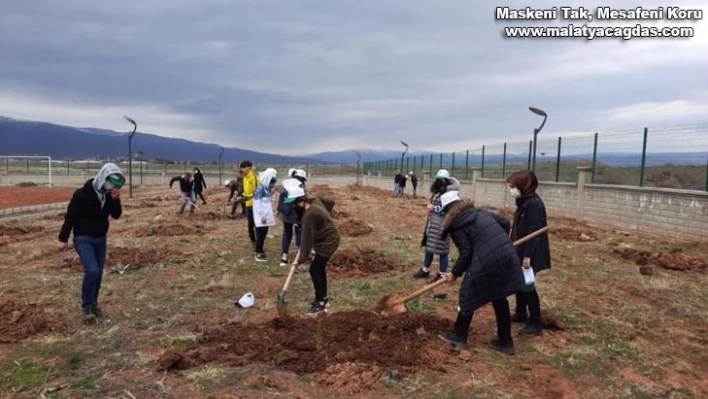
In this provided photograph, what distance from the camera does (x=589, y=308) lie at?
603 cm

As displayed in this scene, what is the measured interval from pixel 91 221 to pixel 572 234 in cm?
1075

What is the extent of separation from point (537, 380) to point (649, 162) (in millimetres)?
10735

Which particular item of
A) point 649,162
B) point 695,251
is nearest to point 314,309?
point 695,251

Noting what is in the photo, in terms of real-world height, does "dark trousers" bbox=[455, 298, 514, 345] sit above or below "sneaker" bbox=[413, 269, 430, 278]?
above

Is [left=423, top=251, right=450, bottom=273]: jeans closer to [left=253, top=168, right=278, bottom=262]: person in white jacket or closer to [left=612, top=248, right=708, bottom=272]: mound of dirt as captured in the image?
[left=253, top=168, right=278, bottom=262]: person in white jacket

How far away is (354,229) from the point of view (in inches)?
483

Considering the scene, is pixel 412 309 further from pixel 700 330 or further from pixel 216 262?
pixel 216 262

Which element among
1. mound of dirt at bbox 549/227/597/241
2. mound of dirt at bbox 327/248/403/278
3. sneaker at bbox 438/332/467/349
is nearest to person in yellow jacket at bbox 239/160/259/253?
mound of dirt at bbox 327/248/403/278

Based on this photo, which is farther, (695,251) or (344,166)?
(344,166)

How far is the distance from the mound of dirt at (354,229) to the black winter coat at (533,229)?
710 cm

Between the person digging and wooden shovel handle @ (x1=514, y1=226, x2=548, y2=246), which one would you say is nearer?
wooden shovel handle @ (x1=514, y1=226, x2=548, y2=246)

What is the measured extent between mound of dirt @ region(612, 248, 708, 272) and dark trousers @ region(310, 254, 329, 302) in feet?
21.2

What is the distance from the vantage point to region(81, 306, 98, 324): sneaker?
5227mm

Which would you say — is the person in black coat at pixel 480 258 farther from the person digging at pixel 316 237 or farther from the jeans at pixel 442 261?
the jeans at pixel 442 261
